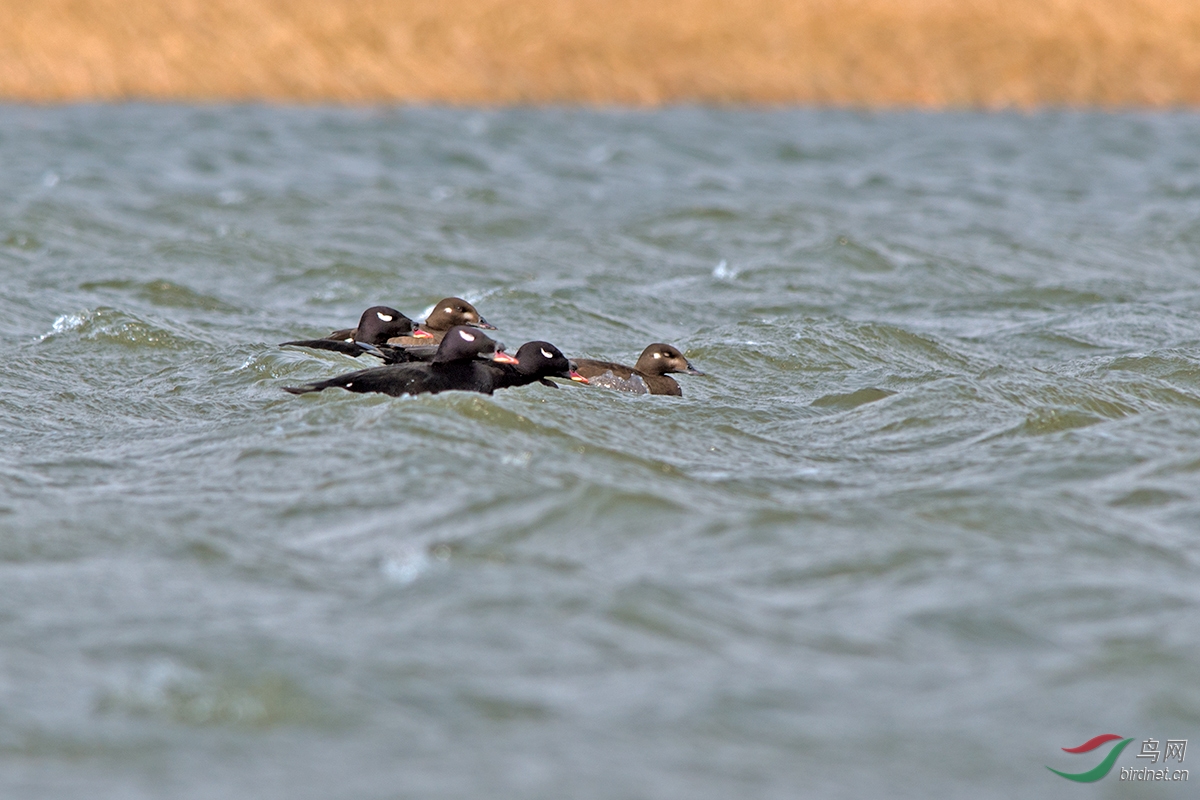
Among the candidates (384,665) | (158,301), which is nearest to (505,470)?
(384,665)

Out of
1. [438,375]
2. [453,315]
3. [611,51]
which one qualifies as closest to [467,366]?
[438,375]

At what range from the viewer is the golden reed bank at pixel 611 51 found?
93.5 ft

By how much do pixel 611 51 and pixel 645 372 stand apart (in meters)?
21.5

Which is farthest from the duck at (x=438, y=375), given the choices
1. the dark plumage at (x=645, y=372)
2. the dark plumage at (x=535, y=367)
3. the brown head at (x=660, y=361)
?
the brown head at (x=660, y=361)

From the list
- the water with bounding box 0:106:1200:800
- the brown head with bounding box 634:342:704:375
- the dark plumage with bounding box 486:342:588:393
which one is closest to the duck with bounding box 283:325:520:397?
the dark plumage with bounding box 486:342:588:393

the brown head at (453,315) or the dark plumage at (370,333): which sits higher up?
the brown head at (453,315)

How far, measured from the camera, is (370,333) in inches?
463

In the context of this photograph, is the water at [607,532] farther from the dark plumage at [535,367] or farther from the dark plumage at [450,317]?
the dark plumage at [450,317]

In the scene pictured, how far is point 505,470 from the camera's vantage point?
829 cm

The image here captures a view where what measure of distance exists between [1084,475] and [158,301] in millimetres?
9096

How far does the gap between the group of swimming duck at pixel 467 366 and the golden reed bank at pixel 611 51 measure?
1820cm

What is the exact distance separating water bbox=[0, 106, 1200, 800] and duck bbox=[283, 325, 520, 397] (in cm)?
38

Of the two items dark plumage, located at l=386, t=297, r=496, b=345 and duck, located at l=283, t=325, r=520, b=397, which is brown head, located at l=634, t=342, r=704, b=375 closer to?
duck, located at l=283, t=325, r=520, b=397

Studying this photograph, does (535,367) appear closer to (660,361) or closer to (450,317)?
(660,361)
